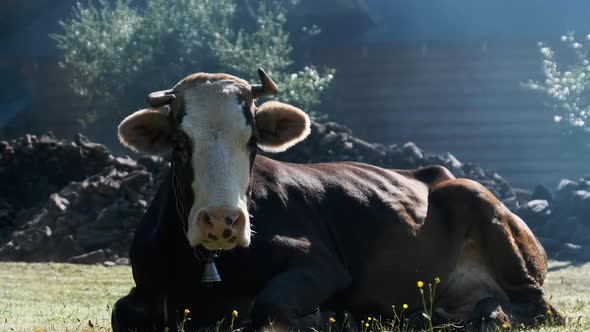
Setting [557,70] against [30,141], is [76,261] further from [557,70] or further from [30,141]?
[557,70]

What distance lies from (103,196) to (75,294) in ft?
17.4

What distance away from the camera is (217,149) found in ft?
19.4

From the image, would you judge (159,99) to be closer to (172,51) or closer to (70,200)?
(70,200)

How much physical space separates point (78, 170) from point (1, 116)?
1360 centimetres

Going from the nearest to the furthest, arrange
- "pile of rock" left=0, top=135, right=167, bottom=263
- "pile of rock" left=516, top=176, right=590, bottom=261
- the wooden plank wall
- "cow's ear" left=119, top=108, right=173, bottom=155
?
"cow's ear" left=119, top=108, right=173, bottom=155 < "pile of rock" left=0, top=135, right=167, bottom=263 < "pile of rock" left=516, top=176, right=590, bottom=261 < the wooden plank wall

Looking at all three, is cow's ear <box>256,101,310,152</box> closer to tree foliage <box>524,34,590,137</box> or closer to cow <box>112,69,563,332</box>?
cow <box>112,69,563,332</box>

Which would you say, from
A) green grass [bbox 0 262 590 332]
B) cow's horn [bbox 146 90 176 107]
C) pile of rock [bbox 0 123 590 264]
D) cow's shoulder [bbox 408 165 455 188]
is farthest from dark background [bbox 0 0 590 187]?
cow's horn [bbox 146 90 176 107]

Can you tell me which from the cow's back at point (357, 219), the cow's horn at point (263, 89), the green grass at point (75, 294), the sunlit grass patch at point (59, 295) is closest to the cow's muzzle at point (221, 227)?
the cow's back at point (357, 219)

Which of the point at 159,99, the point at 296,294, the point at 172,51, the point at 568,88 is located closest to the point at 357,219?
the point at 296,294

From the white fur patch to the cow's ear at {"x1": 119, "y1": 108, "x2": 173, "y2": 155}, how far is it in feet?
0.90

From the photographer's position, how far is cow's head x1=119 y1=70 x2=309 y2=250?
5625 mm

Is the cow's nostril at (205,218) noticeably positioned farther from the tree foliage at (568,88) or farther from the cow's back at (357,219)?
the tree foliage at (568,88)

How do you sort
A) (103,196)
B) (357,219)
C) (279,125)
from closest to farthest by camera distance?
(279,125)
(357,219)
(103,196)

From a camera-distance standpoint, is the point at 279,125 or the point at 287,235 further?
the point at 279,125
